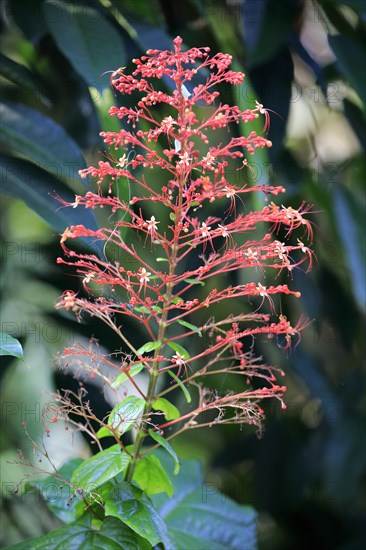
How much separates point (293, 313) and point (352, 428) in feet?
0.84

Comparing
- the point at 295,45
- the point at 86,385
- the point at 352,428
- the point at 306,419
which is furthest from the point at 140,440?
the point at 306,419

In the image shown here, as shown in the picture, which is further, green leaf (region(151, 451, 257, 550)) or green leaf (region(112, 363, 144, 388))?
green leaf (region(151, 451, 257, 550))

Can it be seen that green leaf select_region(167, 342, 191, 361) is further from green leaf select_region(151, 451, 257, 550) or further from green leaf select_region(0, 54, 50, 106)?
green leaf select_region(0, 54, 50, 106)

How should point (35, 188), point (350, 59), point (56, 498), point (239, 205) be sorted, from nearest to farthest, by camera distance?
1. point (56, 498)
2. point (35, 188)
3. point (350, 59)
4. point (239, 205)

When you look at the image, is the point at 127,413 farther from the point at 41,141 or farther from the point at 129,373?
the point at 41,141

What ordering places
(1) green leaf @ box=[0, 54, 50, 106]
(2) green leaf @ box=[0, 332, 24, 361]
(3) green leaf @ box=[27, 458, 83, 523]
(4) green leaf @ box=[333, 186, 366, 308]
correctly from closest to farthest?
1. (2) green leaf @ box=[0, 332, 24, 361]
2. (3) green leaf @ box=[27, 458, 83, 523]
3. (1) green leaf @ box=[0, 54, 50, 106]
4. (4) green leaf @ box=[333, 186, 366, 308]

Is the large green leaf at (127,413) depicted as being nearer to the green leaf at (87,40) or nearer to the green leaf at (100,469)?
the green leaf at (100,469)

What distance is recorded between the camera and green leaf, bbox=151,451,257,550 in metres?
0.89

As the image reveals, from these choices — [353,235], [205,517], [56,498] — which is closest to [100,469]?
[56,498]

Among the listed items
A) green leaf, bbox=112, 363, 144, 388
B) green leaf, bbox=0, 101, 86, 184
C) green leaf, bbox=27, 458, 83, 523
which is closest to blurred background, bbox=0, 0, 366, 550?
green leaf, bbox=0, 101, 86, 184

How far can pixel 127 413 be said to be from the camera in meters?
0.59

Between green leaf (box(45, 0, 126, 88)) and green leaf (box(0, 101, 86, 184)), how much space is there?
8 cm

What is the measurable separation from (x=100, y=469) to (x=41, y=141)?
1.58 feet

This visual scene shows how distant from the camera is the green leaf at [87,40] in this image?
0.95 m
